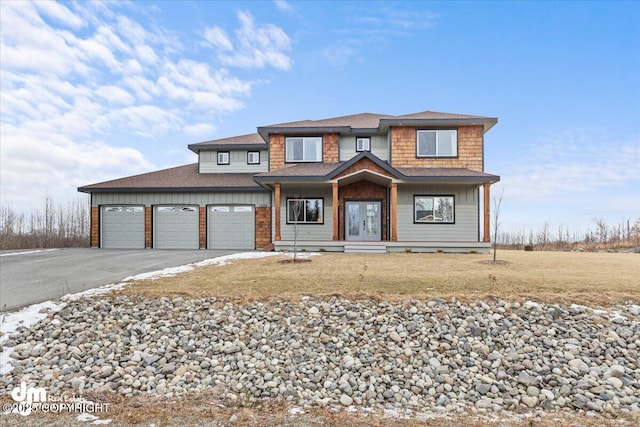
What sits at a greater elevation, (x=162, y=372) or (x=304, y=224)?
(x=304, y=224)

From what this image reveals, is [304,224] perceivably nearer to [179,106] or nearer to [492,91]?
[179,106]

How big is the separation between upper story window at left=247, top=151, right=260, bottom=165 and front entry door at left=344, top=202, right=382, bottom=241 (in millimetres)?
5811

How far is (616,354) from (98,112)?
19.2m

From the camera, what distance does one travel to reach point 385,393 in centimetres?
427

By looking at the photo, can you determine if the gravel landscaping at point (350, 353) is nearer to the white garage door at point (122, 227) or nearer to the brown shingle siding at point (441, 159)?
the brown shingle siding at point (441, 159)

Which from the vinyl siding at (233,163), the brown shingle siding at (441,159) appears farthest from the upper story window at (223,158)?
the brown shingle siding at (441,159)

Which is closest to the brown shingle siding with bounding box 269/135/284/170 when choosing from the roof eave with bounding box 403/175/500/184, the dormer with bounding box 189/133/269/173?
the dormer with bounding box 189/133/269/173

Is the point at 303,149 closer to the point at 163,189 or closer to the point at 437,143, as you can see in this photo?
the point at 437,143

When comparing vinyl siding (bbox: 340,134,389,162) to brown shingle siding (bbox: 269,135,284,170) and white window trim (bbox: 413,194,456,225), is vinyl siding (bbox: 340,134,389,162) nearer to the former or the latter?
white window trim (bbox: 413,194,456,225)

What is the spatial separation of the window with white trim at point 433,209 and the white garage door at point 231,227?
7.81 m

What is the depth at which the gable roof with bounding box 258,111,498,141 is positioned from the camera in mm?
15617

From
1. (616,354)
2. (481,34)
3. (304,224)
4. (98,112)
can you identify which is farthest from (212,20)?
(616,354)

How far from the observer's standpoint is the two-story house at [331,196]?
47.9 feet

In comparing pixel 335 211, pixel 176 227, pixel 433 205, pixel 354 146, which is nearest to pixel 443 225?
pixel 433 205
